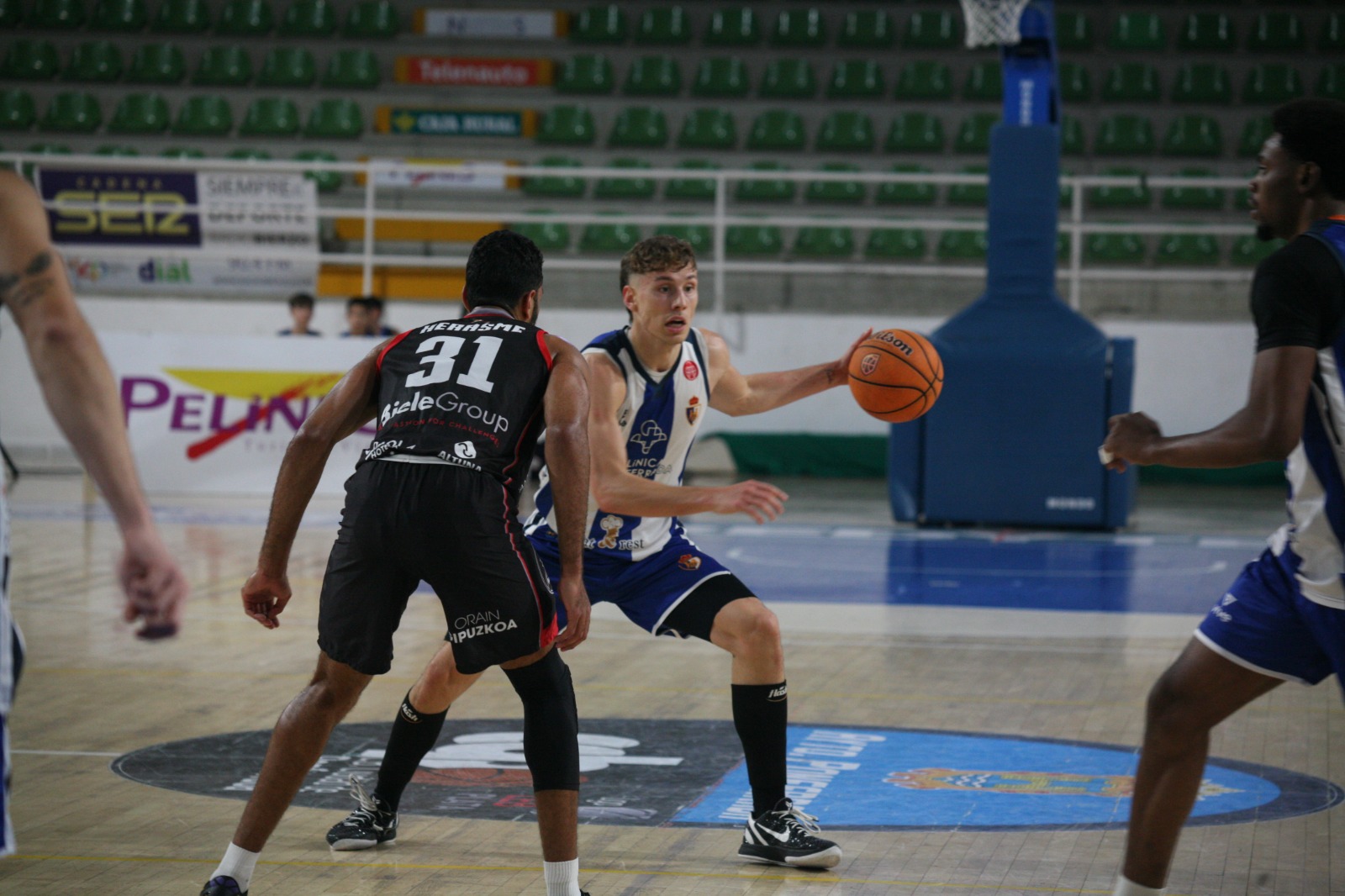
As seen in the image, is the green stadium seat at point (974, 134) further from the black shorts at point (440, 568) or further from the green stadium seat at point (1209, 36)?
the black shorts at point (440, 568)

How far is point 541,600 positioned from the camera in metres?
3.82

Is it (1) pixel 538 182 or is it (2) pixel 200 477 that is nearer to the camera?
(2) pixel 200 477

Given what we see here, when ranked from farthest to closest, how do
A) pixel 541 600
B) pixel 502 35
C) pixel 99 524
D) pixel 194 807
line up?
pixel 502 35 → pixel 99 524 → pixel 194 807 → pixel 541 600

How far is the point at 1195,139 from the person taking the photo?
1861 cm

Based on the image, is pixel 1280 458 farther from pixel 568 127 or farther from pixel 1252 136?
pixel 568 127

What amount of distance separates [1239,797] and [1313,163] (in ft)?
8.54

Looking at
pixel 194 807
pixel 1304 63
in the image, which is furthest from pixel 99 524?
pixel 1304 63

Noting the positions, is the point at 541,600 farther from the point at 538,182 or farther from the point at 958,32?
the point at 958,32

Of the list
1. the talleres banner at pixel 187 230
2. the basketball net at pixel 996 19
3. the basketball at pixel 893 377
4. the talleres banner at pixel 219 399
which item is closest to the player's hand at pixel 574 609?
the basketball at pixel 893 377

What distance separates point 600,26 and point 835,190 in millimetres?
4397

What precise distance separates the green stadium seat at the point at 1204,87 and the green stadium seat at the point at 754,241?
541cm

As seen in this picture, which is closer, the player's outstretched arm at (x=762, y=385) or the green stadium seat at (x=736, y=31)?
the player's outstretched arm at (x=762, y=385)

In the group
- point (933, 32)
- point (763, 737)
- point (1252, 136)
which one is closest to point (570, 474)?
point (763, 737)

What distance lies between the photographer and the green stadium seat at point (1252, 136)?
18422 mm
